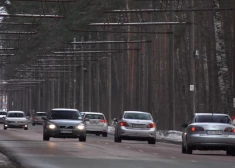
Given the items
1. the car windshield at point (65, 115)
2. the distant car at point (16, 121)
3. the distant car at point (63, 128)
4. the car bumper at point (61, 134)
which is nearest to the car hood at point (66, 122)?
the distant car at point (63, 128)

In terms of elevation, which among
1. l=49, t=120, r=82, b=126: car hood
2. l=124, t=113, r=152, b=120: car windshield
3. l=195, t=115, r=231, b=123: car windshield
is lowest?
l=49, t=120, r=82, b=126: car hood

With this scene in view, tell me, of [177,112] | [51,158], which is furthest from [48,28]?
[51,158]

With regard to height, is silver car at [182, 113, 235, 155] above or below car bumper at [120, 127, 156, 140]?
above

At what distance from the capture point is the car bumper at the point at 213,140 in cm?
3017

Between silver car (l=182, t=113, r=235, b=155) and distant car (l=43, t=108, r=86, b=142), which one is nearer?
silver car (l=182, t=113, r=235, b=155)

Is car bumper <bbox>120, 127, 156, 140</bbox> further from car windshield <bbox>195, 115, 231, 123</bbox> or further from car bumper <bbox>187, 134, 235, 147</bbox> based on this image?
car bumper <bbox>187, 134, 235, 147</bbox>

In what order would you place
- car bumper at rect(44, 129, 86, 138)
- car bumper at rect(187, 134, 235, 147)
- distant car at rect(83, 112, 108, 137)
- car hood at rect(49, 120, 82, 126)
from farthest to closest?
1. distant car at rect(83, 112, 108, 137)
2. car hood at rect(49, 120, 82, 126)
3. car bumper at rect(44, 129, 86, 138)
4. car bumper at rect(187, 134, 235, 147)

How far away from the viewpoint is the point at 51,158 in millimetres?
26281

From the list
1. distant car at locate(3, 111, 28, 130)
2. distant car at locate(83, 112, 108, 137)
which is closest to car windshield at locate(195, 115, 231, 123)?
distant car at locate(83, 112, 108, 137)

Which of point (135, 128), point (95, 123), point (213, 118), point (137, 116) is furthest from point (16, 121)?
point (213, 118)

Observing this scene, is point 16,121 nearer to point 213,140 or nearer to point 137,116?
point 137,116

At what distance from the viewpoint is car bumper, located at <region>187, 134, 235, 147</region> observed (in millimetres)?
30172

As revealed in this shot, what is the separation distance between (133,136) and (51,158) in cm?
1625

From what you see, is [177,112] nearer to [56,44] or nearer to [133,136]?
[56,44]
